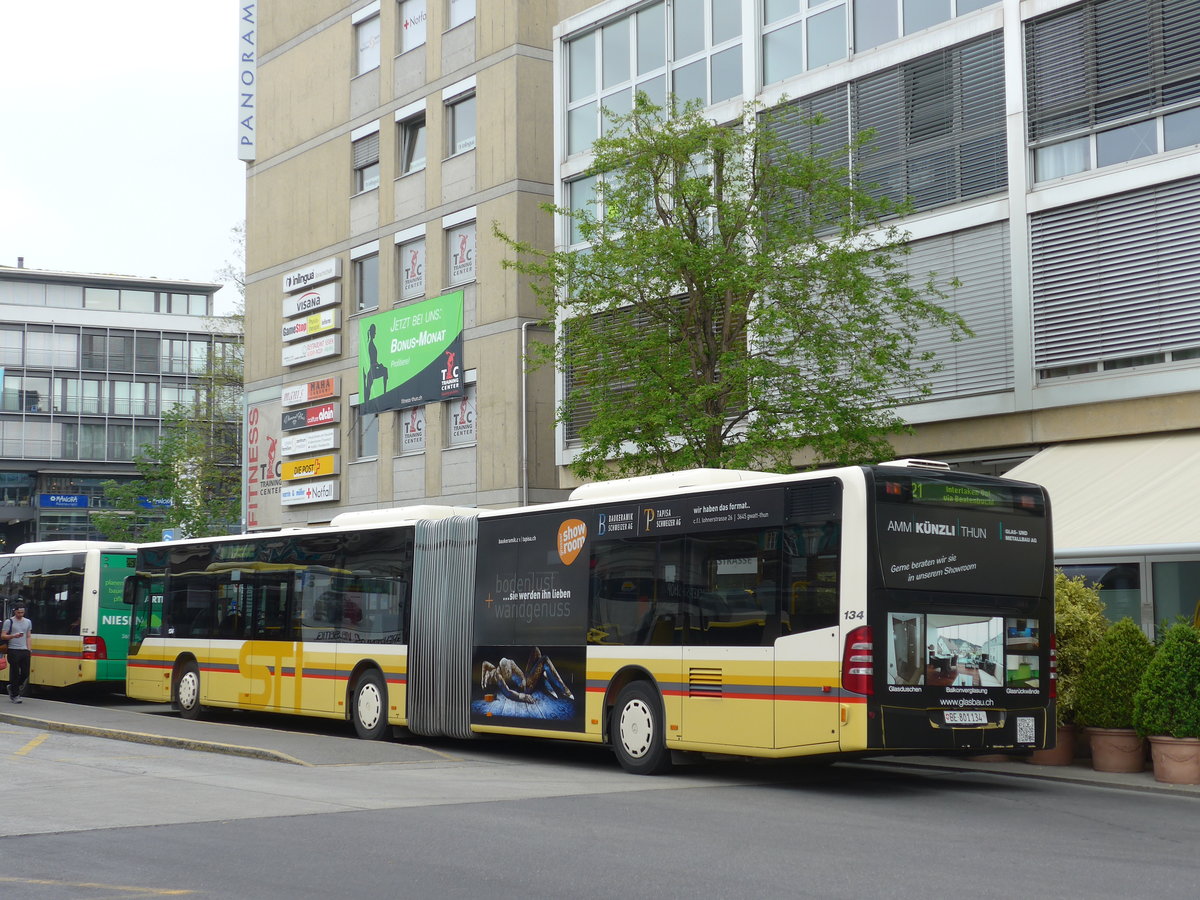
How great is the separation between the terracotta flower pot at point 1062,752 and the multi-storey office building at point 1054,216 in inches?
80.1

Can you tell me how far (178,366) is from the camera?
99.2 m

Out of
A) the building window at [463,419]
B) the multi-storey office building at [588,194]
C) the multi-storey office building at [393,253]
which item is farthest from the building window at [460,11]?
the building window at [463,419]

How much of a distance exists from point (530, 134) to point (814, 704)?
23562 mm

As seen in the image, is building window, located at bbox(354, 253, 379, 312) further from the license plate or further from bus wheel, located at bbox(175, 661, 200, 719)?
the license plate

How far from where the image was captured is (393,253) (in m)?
38.8

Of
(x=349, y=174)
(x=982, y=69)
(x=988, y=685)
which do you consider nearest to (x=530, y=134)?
(x=349, y=174)

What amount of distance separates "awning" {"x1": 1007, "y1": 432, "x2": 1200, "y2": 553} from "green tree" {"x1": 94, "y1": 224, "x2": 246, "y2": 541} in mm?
34873

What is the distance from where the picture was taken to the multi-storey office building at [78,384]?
91.8m

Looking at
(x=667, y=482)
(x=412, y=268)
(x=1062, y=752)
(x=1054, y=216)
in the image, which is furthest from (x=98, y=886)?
(x=412, y=268)

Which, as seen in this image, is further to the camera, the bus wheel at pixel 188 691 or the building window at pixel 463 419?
the building window at pixel 463 419

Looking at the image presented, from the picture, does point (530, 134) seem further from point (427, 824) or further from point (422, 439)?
point (427, 824)

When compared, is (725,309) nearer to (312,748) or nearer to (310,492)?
(312,748)

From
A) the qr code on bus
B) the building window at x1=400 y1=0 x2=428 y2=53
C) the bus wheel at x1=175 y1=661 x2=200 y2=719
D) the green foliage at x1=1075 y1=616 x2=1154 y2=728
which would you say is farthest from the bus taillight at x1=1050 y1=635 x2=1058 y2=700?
the building window at x1=400 y1=0 x2=428 y2=53

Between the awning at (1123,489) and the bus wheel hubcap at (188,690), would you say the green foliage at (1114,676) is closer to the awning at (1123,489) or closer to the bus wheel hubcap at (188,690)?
the awning at (1123,489)
